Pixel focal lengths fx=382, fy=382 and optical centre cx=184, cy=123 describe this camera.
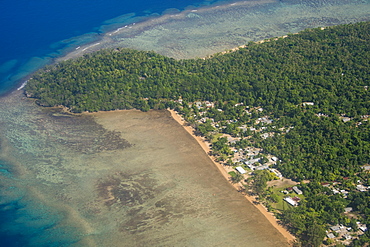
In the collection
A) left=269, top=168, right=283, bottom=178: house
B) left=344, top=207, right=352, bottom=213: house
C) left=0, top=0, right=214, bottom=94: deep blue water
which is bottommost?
left=344, top=207, right=352, bottom=213: house

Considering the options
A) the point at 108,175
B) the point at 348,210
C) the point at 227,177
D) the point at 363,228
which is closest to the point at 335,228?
the point at 363,228

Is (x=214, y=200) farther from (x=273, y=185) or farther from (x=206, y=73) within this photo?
(x=206, y=73)

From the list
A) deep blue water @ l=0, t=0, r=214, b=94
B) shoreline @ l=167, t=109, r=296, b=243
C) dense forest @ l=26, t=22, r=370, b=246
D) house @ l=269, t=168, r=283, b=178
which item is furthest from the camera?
deep blue water @ l=0, t=0, r=214, b=94

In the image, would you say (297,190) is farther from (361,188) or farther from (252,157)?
(252,157)

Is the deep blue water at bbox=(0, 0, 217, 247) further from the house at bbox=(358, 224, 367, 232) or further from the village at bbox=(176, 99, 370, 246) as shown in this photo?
the house at bbox=(358, 224, 367, 232)

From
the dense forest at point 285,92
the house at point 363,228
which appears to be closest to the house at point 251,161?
the dense forest at point 285,92

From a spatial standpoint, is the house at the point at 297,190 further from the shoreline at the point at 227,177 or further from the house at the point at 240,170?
the house at the point at 240,170

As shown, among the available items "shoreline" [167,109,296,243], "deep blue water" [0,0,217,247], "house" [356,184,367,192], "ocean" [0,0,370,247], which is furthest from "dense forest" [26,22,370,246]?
"deep blue water" [0,0,217,247]
